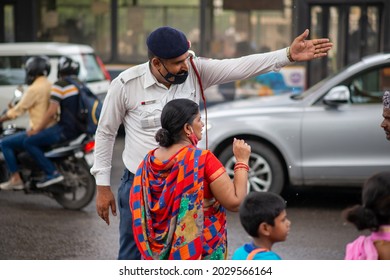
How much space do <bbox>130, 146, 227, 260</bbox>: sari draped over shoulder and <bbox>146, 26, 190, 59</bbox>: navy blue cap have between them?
498mm

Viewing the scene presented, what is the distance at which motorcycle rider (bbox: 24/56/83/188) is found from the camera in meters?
8.20

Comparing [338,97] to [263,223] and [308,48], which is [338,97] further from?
[263,223]

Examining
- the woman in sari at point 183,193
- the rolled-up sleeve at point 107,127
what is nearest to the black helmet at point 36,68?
the rolled-up sleeve at point 107,127

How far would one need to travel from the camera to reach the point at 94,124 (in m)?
8.15

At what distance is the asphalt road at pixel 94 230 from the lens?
6871mm

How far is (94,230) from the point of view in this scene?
764 cm

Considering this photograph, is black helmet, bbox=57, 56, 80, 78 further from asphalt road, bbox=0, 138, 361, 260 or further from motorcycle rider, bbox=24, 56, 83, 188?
asphalt road, bbox=0, 138, 361, 260

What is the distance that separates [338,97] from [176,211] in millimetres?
4444

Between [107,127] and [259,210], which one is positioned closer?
[259,210]

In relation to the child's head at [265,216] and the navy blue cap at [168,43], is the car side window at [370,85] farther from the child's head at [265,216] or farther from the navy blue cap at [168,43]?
the child's head at [265,216]

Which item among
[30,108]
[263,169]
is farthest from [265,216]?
[30,108]

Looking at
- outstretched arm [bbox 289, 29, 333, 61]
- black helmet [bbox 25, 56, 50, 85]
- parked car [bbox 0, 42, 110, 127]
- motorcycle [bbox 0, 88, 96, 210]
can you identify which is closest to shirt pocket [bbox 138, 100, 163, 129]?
outstretched arm [bbox 289, 29, 333, 61]

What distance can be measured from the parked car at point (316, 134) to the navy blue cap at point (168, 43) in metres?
3.76
